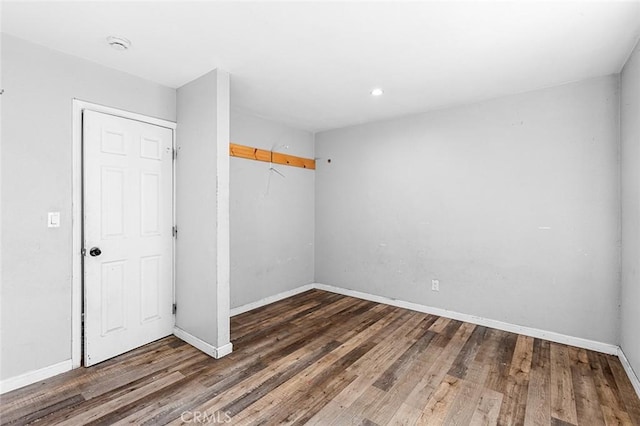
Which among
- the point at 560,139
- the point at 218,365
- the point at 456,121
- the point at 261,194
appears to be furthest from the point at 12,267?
the point at 560,139

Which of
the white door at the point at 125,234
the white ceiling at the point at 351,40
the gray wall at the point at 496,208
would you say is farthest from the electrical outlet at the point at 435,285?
the white door at the point at 125,234

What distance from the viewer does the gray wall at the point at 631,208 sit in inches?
90.4

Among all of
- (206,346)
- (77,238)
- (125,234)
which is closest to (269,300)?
(206,346)

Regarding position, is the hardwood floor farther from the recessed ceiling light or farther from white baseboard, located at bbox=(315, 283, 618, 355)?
the recessed ceiling light

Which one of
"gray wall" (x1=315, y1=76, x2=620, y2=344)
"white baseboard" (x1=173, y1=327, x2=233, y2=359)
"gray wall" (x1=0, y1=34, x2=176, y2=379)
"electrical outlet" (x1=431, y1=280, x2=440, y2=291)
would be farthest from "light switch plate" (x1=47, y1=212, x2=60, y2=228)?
"electrical outlet" (x1=431, y1=280, x2=440, y2=291)

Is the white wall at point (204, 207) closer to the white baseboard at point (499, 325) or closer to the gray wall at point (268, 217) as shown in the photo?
the gray wall at point (268, 217)

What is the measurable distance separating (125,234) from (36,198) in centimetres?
69

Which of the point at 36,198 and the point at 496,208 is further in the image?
the point at 496,208

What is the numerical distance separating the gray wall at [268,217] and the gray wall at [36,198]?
1.67 m

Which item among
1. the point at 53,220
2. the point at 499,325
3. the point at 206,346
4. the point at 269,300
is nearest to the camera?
the point at 53,220

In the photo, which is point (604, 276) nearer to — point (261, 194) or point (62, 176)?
point (261, 194)

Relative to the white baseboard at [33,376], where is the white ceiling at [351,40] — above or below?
above

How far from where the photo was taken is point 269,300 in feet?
14.0

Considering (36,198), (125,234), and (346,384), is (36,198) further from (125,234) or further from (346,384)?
(346,384)
